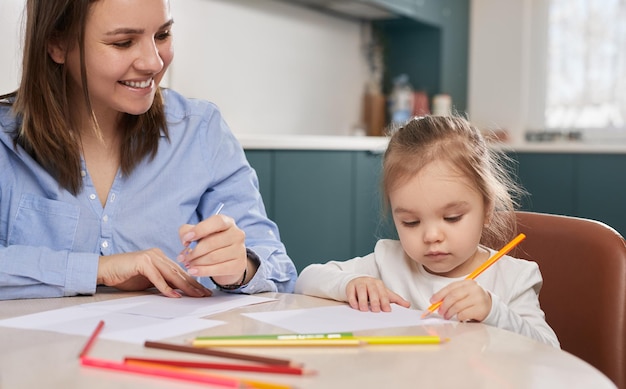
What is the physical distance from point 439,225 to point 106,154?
646 mm

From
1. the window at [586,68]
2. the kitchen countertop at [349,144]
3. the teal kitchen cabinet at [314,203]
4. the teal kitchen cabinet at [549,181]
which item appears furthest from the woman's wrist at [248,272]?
the window at [586,68]

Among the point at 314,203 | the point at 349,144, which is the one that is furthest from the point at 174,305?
the point at 349,144

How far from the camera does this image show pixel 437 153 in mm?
1274

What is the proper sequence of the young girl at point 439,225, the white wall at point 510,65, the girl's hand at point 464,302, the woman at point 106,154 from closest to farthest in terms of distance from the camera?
the girl's hand at point 464,302, the young girl at point 439,225, the woman at point 106,154, the white wall at point 510,65

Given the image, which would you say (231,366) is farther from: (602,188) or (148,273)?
(602,188)

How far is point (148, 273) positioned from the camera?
3.81 ft

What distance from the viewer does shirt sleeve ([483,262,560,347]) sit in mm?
1061

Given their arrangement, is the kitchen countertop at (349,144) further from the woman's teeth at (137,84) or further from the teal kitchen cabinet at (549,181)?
the woman's teeth at (137,84)

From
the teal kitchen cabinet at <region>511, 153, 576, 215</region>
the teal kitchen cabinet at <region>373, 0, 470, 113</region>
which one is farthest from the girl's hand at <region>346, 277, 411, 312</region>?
the teal kitchen cabinet at <region>373, 0, 470, 113</region>

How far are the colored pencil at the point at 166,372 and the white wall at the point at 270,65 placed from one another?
8.23 ft

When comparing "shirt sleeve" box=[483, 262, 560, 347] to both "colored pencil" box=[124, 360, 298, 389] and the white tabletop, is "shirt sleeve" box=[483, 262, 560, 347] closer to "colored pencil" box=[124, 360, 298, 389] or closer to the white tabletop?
the white tabletop

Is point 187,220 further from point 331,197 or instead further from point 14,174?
point 331,197

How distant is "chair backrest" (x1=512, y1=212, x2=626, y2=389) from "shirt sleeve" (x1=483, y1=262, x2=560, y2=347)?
8cm

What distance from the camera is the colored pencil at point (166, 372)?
0.69 m
